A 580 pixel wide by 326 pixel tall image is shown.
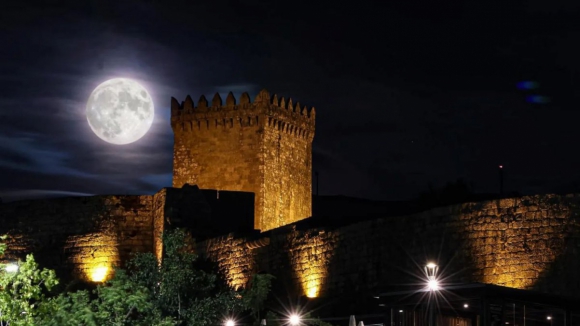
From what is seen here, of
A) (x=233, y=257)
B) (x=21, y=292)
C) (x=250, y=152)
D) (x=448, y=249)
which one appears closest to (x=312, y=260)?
(x=233, y=257)

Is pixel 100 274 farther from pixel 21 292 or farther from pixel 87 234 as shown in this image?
pixel 21 292

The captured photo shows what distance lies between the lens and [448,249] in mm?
22484

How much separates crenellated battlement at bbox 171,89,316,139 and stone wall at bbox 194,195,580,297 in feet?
46.5

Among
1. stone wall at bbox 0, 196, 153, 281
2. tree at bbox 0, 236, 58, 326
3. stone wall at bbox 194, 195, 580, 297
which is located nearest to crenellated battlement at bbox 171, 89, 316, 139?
stone wall at bbox 0, 196, 153, 281

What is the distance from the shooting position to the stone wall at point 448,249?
2030cm

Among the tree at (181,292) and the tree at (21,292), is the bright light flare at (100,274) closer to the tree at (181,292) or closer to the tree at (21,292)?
the tree at (181,292)

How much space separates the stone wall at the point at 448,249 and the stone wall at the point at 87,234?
10130mm

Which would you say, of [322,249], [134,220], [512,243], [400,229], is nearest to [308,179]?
[134,220]

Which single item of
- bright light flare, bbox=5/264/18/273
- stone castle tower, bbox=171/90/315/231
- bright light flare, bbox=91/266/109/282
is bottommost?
bright light flare, bbox=5/264/18/273

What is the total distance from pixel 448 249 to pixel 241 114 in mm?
21612

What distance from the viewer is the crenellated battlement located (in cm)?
4316

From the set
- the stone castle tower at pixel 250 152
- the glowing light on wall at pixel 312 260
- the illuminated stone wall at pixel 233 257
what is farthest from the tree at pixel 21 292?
the stone castle tower at pixel 250 152

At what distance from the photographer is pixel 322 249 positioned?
1054 inches

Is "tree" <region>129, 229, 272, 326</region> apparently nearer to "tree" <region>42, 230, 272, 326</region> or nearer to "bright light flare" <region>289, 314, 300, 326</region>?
"tree" <region>42, 230, 272, 326</region>
